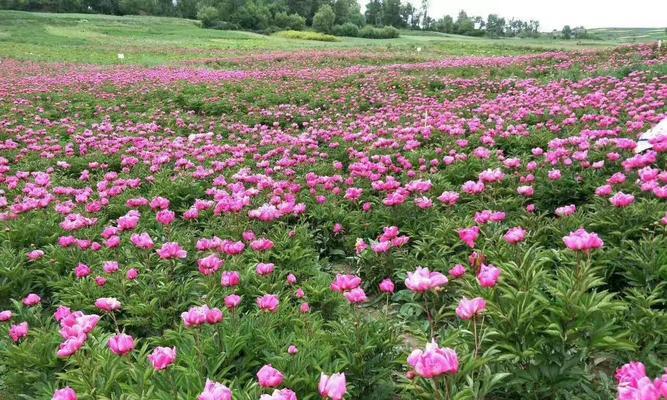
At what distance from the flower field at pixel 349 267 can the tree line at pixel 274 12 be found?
75556 millimetres

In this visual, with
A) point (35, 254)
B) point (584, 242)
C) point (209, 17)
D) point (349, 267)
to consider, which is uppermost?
point (209, 17)

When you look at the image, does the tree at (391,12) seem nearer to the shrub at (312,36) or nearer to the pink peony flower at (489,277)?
the shrub at (312,36)

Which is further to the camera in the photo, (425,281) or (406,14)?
(406,14)

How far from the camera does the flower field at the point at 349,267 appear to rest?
8.56ft

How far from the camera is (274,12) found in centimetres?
9531

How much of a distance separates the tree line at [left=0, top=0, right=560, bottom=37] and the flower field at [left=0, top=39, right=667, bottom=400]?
75.6 metres

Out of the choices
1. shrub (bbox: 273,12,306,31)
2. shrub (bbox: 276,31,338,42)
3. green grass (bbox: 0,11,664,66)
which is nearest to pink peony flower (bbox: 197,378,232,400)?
green grass (bbox: 0,11,664,66)

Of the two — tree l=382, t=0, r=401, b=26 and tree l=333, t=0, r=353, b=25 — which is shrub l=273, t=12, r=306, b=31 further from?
tree l=382, t=0, r=401, b=26

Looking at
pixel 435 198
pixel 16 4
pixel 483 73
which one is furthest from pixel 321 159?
pixel 16 4

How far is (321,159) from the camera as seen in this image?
28.0 feet

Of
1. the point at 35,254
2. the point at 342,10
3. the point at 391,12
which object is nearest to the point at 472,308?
the point at 35,254

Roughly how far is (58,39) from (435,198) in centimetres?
4846

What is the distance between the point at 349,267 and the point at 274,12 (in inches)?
3870

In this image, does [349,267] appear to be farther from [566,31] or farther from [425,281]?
[566,31]
